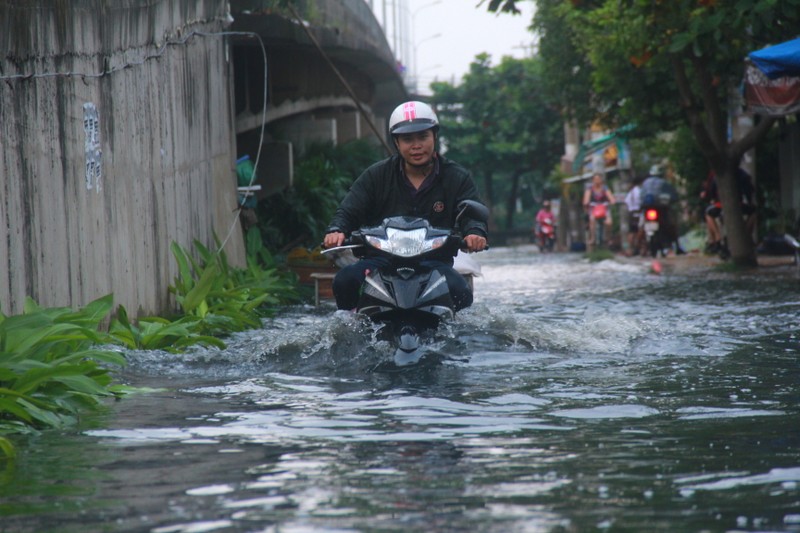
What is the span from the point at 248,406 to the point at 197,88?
7.66 m

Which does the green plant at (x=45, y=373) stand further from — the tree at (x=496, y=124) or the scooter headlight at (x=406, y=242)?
the tree at (x=496, y=124)

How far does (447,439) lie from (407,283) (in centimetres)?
283

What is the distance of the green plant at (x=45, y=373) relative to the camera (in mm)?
5895

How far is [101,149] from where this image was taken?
9719 millimetres

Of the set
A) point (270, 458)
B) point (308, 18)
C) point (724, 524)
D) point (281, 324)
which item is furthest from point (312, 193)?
point (724, 524)

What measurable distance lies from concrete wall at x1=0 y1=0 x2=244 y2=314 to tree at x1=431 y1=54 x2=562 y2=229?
2000 inches

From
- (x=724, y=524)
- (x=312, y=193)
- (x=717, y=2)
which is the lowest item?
(x=724, y=524)

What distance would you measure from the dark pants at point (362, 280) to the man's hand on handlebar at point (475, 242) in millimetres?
243

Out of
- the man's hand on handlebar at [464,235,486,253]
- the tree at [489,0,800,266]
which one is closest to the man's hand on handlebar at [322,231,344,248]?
the man's hand on handlebar at [464,235,486,253]

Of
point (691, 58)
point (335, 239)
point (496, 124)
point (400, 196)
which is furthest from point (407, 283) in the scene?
point (496, 124)

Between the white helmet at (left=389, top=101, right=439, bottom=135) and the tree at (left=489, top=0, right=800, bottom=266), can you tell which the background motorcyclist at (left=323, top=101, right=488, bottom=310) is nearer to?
the white helmet at (left=389, top=101, right=439, bottom=135)

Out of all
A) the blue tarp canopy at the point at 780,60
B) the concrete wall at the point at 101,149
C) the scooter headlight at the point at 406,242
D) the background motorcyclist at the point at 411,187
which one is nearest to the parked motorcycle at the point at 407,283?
the scooter headlight at the point at 406,242

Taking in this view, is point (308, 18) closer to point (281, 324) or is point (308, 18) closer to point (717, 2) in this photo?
point (717, 2)

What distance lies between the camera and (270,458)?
5.06 meters
